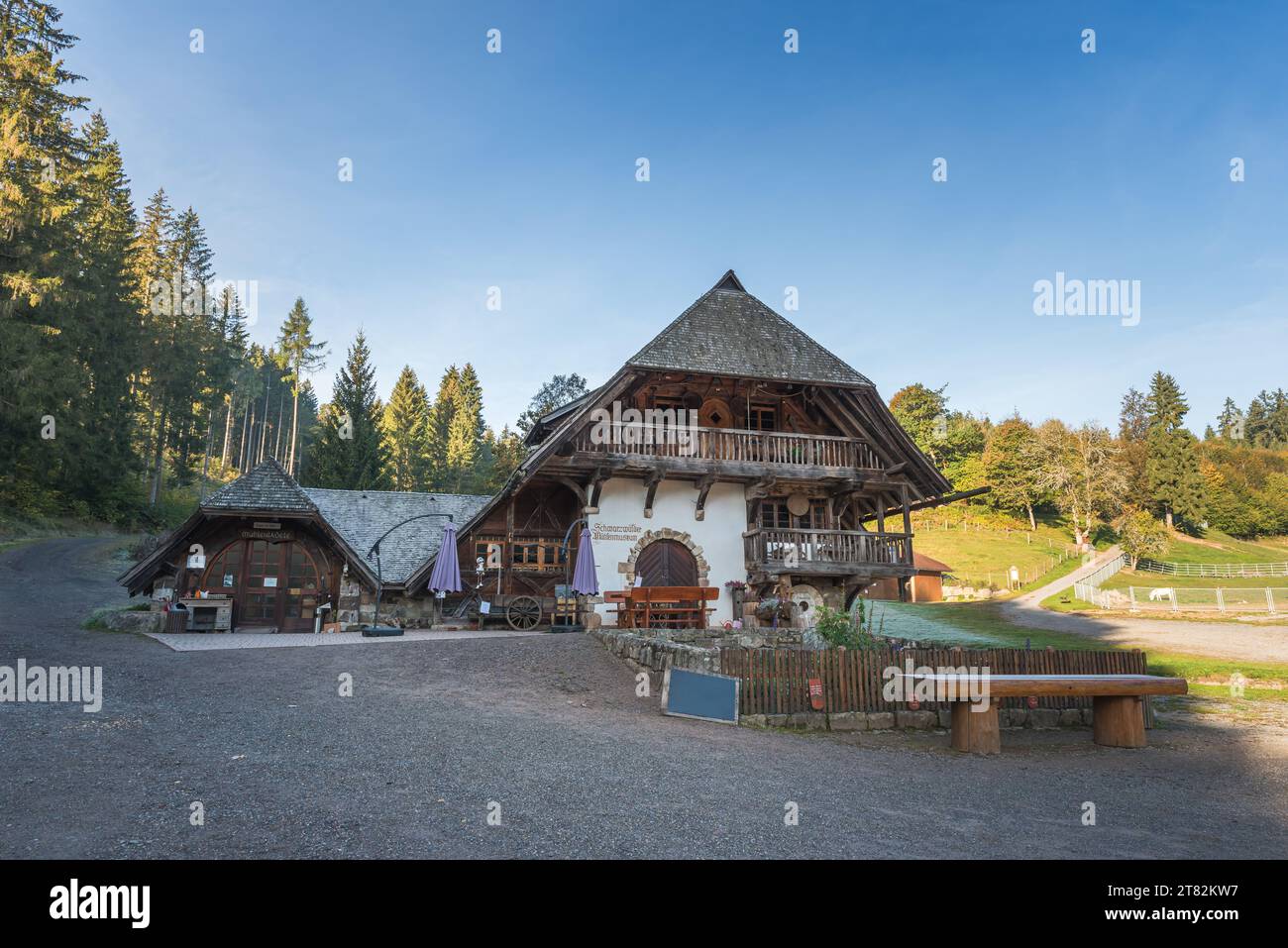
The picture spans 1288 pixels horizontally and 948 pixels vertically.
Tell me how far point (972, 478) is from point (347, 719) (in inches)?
2649

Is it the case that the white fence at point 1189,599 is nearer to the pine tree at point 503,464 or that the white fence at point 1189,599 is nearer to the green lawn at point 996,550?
the green lawn at point 996,550

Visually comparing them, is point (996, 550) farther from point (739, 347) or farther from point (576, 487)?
point (576, 487)

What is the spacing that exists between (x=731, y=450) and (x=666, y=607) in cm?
483

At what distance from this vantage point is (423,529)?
23016 mm

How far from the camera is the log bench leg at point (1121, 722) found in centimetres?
1052

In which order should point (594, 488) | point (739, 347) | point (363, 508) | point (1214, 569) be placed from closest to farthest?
point (594, 488) < point (739, 347) < point (363, 508) < point (1214, 569)

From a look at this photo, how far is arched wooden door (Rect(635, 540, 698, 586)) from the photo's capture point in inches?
788

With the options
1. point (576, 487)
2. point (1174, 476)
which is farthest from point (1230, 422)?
point (576, 487)

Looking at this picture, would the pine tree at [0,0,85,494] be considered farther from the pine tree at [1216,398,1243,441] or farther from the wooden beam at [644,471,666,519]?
the pine tree at [1216,398,1243,441]

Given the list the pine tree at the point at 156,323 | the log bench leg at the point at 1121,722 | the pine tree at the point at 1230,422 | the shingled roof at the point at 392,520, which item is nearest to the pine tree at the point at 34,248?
the pine tree at the point at 156,323

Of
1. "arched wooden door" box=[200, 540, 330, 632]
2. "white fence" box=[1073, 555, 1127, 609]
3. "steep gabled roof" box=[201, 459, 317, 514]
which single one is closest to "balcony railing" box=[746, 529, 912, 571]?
"steep gabled roof" box=[201, 459, 317, 514]

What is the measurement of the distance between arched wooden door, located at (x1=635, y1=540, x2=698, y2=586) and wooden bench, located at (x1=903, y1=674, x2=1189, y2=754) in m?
10.0

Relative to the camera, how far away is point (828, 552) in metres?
19.7
